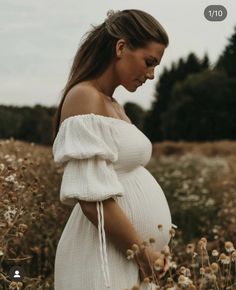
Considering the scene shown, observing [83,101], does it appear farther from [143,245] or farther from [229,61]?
[229,61]

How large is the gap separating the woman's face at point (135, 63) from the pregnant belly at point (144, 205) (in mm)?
272

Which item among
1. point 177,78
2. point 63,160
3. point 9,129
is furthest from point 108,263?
point 177,78

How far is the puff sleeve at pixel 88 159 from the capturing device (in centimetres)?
220

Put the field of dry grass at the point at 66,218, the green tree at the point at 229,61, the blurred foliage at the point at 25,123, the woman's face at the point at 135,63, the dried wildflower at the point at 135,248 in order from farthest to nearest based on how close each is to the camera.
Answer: the green tree at the point at 229,61 < the blurred foliage at the point at 25,123 < the field of dry grass at the point at 66,218 < the woman's face at the point at 135,63 < the dried wildflower at the point at 135,248

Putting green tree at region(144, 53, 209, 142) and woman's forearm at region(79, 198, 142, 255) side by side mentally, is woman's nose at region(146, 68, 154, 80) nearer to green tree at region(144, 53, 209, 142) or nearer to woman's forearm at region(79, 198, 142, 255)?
Result: woman's forearm at region(79, 198, 142, 255)

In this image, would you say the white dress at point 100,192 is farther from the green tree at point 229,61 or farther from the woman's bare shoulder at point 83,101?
the green tree at point 229,61

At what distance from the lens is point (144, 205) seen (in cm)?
239

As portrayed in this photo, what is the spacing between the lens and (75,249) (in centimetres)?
237

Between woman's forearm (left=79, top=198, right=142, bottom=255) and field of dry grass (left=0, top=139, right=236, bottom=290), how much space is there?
127 millimetres

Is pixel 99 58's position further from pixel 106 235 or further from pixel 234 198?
pixel 234 198

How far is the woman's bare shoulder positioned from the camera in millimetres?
2285

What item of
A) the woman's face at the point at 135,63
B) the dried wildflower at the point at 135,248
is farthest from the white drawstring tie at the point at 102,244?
the woman's face at the point at 135,63

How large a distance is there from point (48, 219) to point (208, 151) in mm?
14390

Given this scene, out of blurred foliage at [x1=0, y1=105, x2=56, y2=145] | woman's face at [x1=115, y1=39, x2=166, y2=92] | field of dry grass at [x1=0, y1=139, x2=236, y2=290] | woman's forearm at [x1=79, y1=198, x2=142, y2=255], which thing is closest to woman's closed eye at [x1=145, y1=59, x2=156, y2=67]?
woman's face at [x1=115, y1=39, x2=166, y2=92]
